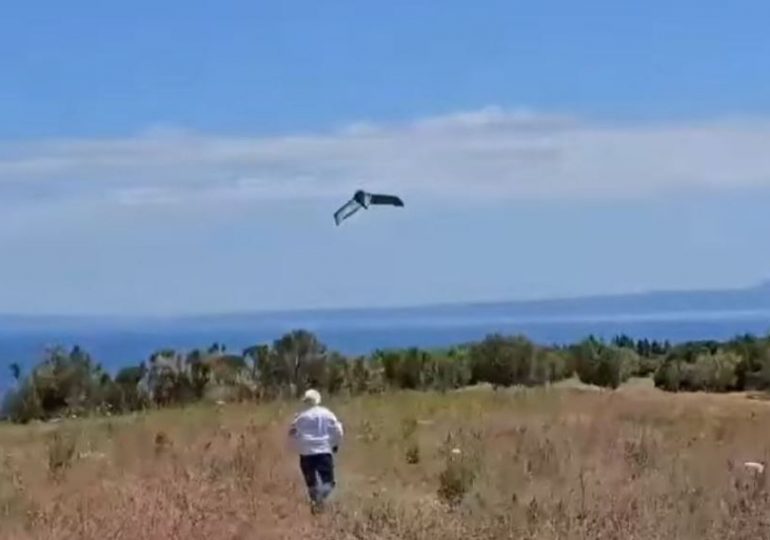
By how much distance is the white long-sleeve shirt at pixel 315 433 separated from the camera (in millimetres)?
15789

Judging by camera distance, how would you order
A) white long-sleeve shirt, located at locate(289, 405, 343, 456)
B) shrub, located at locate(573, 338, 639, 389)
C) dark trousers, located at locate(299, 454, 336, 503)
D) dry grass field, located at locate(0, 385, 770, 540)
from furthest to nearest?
shrub, located at locate(573, 338, 639, 389) → white long-sleeve shirt, located at locate(289, 405, 343, 456) → dark trousers, located at locate(299, 454, 336, 503) → dry grass field, located at locate(0, 385, 770, 540)

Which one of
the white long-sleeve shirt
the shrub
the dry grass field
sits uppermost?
the shrub

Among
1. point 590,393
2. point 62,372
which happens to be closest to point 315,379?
point 62,372

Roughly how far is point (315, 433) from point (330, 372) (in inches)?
708

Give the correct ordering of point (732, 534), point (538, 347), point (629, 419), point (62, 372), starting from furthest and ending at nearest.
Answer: point (538, 347) < point (62, 372) < point (629, 419) < point (732, 534)

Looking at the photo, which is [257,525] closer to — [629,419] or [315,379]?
[629,419]

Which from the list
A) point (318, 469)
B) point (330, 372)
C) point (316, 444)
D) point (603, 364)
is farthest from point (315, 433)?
point (603, 364)

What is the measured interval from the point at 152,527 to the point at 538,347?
86.0 ft

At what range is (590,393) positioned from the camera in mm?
27922

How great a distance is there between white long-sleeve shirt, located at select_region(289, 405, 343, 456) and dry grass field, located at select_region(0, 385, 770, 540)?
435mm

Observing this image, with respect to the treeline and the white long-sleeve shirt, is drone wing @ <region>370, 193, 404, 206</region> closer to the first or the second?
the white long-sleeve shirt

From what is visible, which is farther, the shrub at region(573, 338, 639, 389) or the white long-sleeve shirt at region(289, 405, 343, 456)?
the shrub at region(573, 338, 639, 389)

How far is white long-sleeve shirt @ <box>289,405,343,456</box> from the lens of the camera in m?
15.8

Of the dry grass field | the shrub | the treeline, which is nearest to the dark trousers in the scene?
the dry grass field
